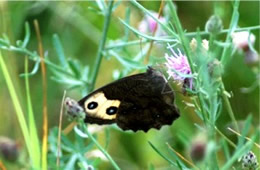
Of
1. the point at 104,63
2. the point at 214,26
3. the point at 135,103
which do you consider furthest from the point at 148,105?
the point at 104,63

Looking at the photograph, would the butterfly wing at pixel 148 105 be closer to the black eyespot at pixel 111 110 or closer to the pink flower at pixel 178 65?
the black eyespot at pixel 111 110

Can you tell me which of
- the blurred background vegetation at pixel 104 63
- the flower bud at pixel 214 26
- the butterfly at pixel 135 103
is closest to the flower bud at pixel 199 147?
the flower bud at pixel 214 26

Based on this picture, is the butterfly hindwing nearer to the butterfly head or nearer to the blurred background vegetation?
the butterfly head

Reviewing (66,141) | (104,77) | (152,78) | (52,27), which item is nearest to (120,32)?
(104,77)

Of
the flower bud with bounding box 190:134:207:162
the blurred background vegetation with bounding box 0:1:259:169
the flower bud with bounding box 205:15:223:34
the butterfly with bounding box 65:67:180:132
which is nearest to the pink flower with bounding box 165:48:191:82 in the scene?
the butterfly with bounding box 65:67:180:132

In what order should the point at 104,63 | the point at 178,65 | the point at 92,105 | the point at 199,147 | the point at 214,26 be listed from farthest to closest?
the point at 104,63, the point at 92,105, the point at 178,65, the point at 214,26, the point at 199,147

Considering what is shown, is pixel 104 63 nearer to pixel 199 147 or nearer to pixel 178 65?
pixel 178 65
